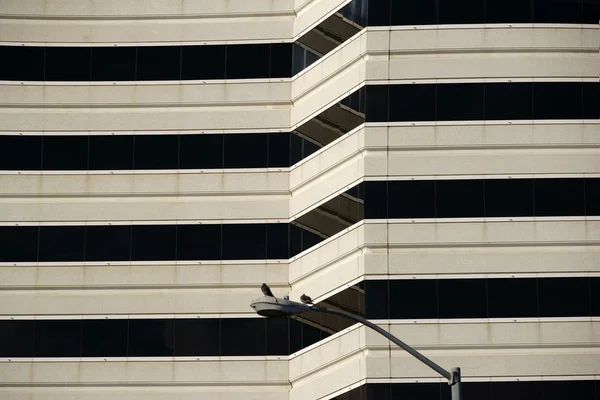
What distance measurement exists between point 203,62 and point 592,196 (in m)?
16.3

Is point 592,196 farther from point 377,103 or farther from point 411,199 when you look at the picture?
point 377,103

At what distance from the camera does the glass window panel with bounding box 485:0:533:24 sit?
167 feet

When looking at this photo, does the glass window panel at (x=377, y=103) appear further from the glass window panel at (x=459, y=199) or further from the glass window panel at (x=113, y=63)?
the glass window panel at (x=113, y=63)

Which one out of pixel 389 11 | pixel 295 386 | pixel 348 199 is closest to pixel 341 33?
pixel 389 11

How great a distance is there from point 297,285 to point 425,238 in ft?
19.7


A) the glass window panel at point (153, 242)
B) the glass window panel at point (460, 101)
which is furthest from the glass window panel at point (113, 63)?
the glass window panel at point (460, 101)

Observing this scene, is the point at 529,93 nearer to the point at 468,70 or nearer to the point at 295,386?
the point at 468,70

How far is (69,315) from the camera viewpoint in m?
53.3

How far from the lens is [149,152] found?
54594mm

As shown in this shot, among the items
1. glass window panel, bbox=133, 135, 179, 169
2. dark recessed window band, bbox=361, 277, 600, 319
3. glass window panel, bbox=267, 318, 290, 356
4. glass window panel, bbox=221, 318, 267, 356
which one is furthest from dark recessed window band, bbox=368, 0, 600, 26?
glass window panel, bbox=221, 318, 267, 356

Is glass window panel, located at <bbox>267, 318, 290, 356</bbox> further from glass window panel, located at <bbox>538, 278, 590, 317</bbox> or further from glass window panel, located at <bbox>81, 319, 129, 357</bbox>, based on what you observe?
glass window panel, located at <bbox>538, 278, 590, 317</bbox>

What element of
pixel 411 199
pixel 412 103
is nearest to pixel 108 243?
pixel 411 199

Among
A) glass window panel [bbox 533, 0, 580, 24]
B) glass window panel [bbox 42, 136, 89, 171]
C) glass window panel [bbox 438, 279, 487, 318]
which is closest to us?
glass window panel [bbox 438, 279, 487, 318]

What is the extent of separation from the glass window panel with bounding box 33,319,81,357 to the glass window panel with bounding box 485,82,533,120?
1766 cm
